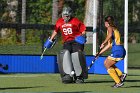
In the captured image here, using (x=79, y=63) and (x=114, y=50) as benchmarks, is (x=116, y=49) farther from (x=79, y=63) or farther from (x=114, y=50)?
(x=79, y=63)

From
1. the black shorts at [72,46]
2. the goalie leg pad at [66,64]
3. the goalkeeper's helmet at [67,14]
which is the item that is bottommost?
the goalie leg pad at [66,64]

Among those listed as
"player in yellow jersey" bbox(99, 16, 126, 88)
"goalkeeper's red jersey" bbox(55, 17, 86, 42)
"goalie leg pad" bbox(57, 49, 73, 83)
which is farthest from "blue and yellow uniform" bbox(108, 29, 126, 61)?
"goalie leg pad" bbox(57, 49, 73, 83)

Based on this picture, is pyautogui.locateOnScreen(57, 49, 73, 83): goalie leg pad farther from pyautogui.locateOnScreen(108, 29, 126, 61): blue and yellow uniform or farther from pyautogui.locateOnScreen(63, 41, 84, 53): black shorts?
pyautogui.locateOnScreen(108, 29, 126, 61): blue and yellow uniform

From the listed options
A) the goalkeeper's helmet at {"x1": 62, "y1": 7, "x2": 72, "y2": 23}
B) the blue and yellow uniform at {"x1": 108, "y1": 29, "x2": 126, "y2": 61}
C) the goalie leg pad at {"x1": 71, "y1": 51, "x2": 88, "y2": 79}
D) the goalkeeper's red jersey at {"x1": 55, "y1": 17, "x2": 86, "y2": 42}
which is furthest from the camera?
the goalie leg pad at {"x1": 71, "y1": 51, "x2": 88, "y2": 79}

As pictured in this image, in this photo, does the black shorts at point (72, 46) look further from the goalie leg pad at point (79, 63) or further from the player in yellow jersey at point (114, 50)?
the player in yellow jersey at point (114, 50)

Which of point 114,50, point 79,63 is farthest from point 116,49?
point 79,63

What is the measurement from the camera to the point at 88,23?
2100cm

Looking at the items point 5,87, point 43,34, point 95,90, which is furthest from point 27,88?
point 43,34

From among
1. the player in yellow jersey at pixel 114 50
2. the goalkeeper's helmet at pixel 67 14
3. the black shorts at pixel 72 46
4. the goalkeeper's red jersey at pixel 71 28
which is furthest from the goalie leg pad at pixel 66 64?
the player in yellow jersey at pixel 114 50

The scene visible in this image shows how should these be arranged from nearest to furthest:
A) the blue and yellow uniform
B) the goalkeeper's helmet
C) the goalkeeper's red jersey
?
the blue and yellow uniform, the goalkeeper's helmet, the goalkeeper's red jersey

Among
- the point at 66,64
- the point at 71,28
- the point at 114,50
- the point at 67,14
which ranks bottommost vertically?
the point at 66,64

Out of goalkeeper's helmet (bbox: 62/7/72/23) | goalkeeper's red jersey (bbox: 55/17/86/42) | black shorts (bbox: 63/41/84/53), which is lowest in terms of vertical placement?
black shorts (bbox: 63/41/84/53)

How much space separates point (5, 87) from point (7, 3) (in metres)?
9.49

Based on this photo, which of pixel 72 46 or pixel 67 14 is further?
pixel 72 46
